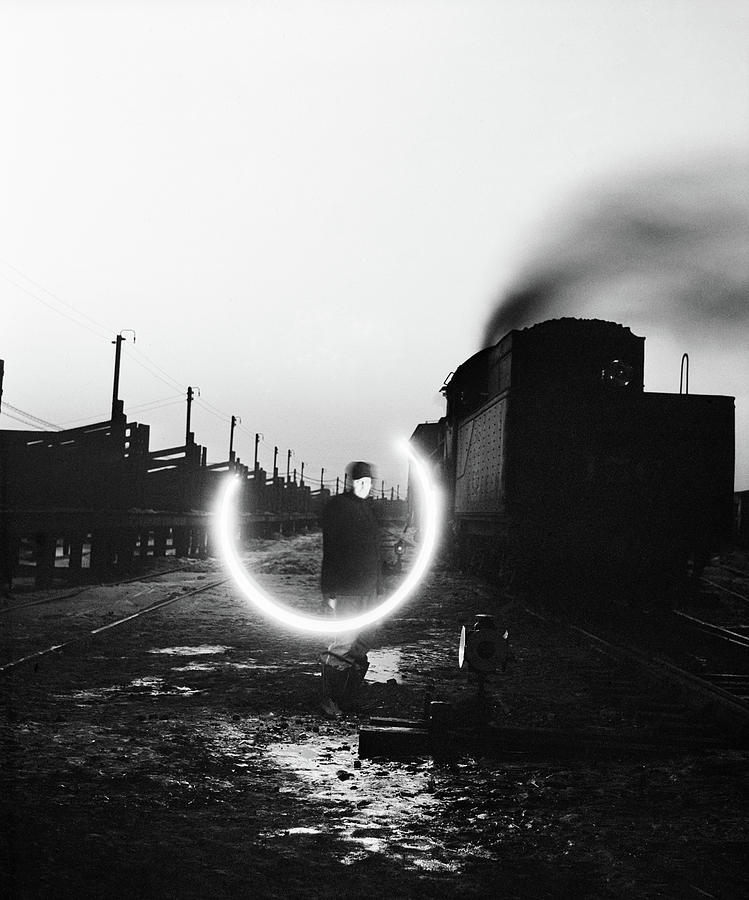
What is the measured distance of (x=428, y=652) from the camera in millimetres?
9938

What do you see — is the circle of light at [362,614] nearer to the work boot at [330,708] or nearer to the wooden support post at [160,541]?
the work boot at [330,708]

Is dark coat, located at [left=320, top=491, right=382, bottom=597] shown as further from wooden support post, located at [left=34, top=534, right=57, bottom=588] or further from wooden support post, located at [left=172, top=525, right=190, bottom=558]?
wooden support post, located at [left=172, top=525, right=190, bottom=558]

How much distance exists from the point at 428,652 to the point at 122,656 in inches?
131

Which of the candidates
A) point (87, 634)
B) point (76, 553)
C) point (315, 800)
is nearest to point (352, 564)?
point (315, 800)

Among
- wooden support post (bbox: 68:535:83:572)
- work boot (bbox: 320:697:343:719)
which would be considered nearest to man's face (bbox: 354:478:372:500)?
work boot (bbox: 320:697:343:719)

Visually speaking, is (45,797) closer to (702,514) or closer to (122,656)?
(122,656)

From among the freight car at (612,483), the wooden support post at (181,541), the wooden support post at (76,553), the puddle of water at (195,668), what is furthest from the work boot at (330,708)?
the wooden support post at (181,541)

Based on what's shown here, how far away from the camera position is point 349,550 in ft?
23.2

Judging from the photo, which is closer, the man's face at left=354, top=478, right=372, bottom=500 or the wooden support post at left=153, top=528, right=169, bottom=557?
the man's face at left=354, top=478, right=372, bottom=500

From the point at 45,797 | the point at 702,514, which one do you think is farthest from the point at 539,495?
the point at 45,797

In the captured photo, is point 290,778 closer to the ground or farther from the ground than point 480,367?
closer to the ground

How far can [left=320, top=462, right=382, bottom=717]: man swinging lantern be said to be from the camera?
22.7ft

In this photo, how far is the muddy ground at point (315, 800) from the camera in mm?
3543

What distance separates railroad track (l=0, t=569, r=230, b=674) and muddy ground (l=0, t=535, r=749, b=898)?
26 centimetres
